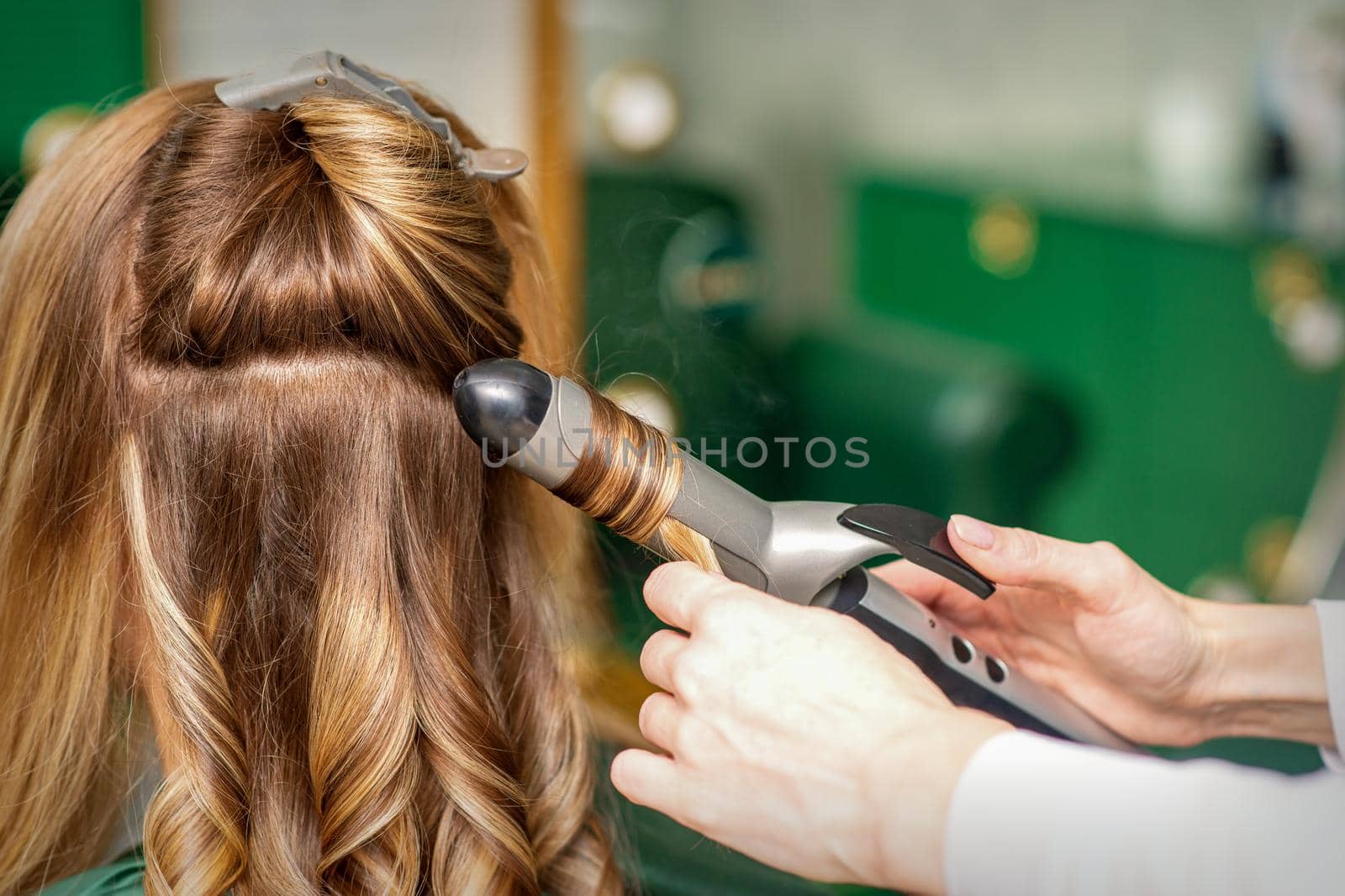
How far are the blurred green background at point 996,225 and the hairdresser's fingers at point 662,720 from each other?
870mm

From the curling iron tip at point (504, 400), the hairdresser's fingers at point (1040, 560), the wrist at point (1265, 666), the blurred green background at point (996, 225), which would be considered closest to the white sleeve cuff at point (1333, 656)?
the wrist at point (1265, 666)

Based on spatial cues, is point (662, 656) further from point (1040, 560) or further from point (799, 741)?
point (1040, 560)

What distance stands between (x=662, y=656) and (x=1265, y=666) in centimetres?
48

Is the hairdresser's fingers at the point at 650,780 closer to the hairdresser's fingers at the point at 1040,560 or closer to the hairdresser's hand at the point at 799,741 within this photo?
the hairdresser's hand at the point at 799,741

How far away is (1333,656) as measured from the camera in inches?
28.3

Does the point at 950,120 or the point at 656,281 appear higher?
the point at 950,120

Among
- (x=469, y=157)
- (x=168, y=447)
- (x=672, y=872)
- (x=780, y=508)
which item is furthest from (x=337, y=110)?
(x=672, y=872)

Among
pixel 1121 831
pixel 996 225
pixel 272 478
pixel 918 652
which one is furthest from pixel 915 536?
pixel 996 225

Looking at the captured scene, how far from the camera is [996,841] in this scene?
444 mm

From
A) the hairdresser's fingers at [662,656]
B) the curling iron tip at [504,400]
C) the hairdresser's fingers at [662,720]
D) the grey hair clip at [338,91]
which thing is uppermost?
the grey hair clip at [338,91]

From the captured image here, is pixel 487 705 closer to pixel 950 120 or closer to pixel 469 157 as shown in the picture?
pixel 469 157

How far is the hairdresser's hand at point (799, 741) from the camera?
0.46m

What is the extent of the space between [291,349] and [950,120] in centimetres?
161

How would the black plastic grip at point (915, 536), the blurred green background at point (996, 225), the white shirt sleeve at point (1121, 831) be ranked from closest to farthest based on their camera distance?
the white shirt sleeve at point (1121, 831) → the black plastic grip at point (915, 536) → the blurred green background at point (996, 225)
